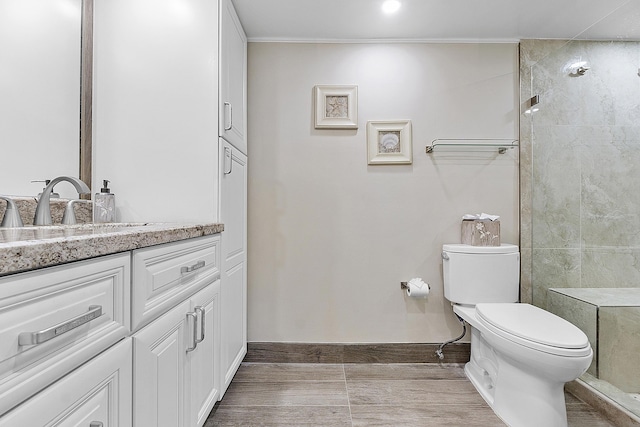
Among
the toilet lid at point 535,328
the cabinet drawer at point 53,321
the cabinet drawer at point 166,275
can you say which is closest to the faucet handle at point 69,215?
the cabinet drawer at point 166,275

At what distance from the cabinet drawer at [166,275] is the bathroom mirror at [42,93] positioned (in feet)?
2.30

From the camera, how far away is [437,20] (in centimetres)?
197

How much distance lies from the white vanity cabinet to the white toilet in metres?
1.27

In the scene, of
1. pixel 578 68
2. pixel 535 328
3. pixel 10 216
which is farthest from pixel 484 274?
pixel 10 216

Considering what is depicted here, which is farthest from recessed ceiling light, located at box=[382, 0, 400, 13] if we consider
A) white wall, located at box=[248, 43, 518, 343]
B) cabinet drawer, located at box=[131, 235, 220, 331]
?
cabinet drawer, located at box=[131, 235, 220, 331]

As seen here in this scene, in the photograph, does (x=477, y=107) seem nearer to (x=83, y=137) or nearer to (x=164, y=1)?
(x=164, y=1)

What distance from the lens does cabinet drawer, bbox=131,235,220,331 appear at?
84 centimetres

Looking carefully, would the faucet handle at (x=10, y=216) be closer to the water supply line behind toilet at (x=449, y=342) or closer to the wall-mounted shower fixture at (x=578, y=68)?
the water supply line behind toilet at (x=449, y=342)

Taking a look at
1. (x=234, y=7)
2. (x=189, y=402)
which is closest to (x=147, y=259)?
(x=189, y=402)

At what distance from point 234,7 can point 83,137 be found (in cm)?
100

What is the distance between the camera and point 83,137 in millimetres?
1537

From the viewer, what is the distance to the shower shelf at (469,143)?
2088mm

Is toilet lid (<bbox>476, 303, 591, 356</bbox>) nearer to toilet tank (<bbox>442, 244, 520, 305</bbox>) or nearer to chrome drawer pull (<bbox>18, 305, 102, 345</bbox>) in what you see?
toilet tank (<bbox>442, 244, 520, 305</bbox>)

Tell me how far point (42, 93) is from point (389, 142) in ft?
5.66
